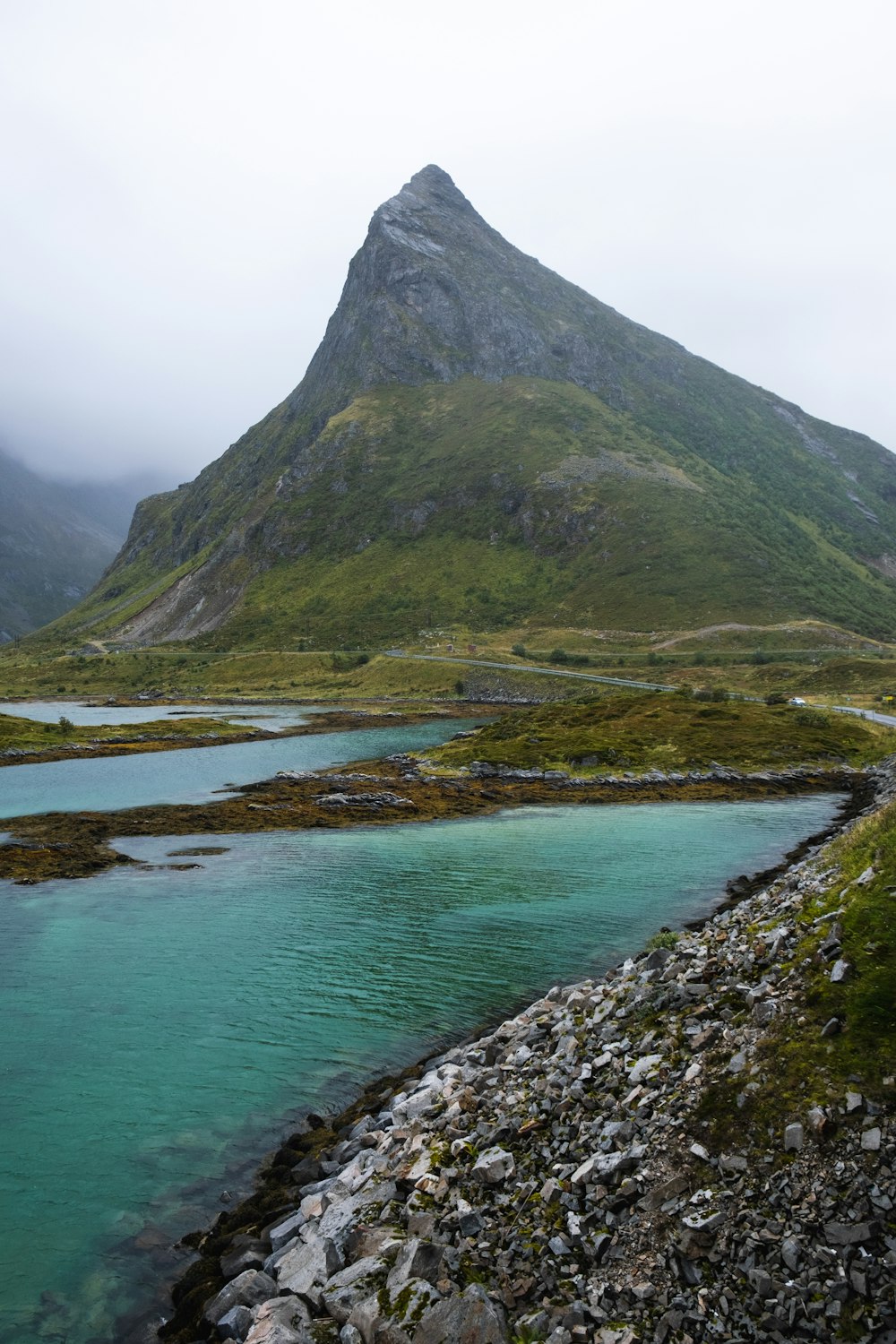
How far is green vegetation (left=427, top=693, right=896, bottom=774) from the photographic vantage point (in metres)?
77.9

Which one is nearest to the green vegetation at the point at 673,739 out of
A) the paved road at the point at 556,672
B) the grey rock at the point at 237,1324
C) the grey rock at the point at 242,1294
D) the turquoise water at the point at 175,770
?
the turquoise water at the point at 175,770

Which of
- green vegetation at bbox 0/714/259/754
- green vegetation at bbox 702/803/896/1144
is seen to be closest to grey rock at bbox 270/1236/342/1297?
green vegetation at bbox 702/803/896/1144

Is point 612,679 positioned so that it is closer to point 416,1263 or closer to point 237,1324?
point 416,1263

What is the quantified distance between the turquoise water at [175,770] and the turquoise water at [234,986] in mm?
21149

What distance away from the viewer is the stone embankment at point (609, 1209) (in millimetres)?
10594

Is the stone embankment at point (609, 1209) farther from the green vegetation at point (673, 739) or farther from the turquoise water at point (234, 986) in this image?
the green vegetation at point (673, 739)

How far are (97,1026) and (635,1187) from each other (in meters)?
20.1

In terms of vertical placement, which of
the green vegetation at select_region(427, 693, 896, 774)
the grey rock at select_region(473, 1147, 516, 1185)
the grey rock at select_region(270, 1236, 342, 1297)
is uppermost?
the green vegetation at select_region(427, 693, 896, 774)

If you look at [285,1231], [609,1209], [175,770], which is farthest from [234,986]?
[175,770]

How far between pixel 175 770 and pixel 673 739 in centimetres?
5530

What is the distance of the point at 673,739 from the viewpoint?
83875 mm

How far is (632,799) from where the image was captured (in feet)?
220

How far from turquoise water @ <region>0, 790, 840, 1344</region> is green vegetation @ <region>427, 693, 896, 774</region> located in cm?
2295

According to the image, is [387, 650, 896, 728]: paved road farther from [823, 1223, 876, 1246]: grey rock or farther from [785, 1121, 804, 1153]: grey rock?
[823, 1223, 876, 1246]: grey rock
